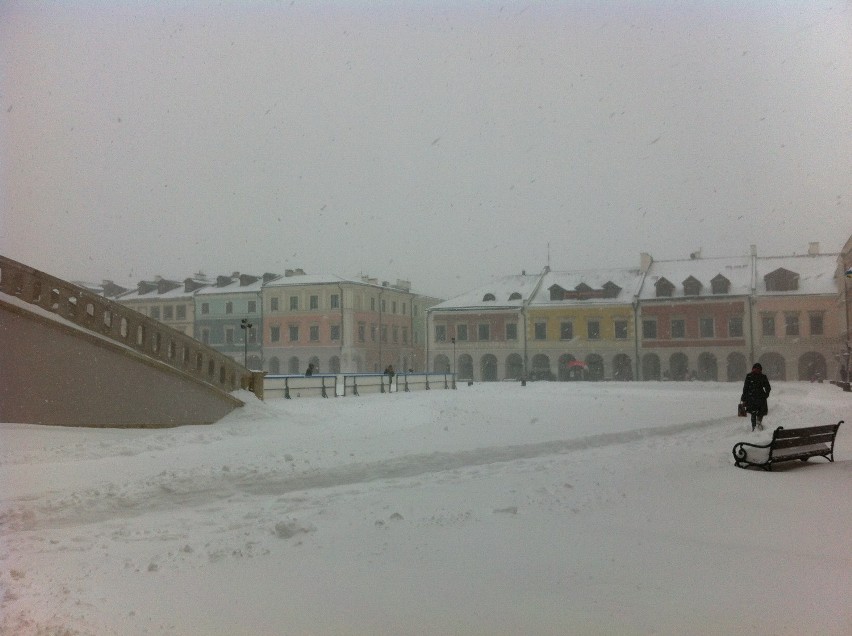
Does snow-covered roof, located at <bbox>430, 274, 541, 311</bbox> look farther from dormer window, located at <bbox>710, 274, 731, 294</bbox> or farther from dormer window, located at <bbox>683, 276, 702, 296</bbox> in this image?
dormer window, located at <bbox>710, 274, 731, 294</bbox>

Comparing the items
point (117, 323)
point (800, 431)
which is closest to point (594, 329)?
point (117, 323)

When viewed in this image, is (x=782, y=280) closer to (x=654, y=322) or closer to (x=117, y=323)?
(x=654, y=322)

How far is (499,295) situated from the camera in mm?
57625

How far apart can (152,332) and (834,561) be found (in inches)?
510

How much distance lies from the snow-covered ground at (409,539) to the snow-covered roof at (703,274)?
39718 mm

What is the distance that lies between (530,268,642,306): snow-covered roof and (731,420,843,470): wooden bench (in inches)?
1651

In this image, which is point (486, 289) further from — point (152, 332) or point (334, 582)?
point (334, 582)

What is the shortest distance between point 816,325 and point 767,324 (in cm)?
283

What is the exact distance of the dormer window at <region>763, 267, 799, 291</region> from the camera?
47406mm

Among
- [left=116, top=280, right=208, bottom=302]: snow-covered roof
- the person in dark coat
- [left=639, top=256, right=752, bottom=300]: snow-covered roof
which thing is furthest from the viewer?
[left=639, top=256, right=752, bottom=300]: snow-covered roof

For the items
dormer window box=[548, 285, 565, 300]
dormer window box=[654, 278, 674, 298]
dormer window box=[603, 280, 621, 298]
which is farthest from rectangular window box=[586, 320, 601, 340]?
dormer window box=[654, 278, 674, 298]

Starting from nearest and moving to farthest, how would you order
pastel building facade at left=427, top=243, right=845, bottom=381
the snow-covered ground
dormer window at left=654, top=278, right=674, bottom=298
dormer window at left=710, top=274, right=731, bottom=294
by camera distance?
the snow-covered ground < pastel building facade at left=427, top=243, right=845, bottom=381 < dormer window at left=710, top=274, right=731, bottom=294 < dormer window at left=654, top=278, right=674, bottom=298

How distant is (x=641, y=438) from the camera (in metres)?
15.5

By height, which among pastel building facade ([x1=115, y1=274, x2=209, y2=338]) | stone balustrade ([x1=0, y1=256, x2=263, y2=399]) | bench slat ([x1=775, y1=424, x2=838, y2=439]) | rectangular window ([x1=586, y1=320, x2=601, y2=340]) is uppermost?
pastel building facade ([x1=115, y1=274, x2=209, y2=338])
